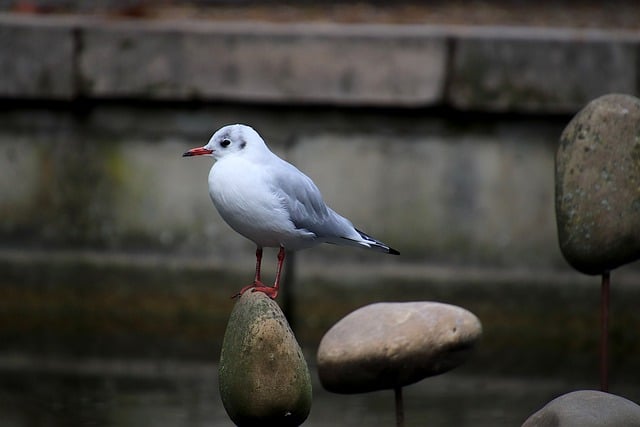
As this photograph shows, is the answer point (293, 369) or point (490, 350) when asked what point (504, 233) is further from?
point (293, 369)

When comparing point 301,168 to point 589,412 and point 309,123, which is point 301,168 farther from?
point 589,412

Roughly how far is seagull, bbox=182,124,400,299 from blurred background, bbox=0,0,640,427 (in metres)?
2.44

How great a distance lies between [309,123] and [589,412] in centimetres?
322

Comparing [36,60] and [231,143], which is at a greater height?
[231,143]

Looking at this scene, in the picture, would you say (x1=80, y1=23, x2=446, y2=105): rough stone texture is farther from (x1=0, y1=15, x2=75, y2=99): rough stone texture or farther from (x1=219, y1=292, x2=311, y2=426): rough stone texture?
(x1=219, y1=292, x2=311, y2=426): rough stone texture

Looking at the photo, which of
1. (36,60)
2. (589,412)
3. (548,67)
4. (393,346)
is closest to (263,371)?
(393,346)

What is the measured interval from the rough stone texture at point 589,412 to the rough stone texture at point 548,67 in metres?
2.88

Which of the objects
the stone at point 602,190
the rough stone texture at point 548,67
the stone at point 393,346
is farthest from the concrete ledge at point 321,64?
the stone at point 393,346

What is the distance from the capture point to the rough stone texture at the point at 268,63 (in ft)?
20.8

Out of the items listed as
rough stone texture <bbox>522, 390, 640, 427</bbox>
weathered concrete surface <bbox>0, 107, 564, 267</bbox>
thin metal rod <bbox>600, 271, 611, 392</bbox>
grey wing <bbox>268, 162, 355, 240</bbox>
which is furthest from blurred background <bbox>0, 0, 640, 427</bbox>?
rough stone texture <bbox>522, 390, 640, 427</bbox>

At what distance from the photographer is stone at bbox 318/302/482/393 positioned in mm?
3939

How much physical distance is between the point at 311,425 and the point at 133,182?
208cm

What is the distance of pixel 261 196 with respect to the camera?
11.9 ft

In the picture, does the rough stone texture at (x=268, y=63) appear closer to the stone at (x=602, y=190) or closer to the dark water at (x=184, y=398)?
the dark water at (x=184, y=398)
